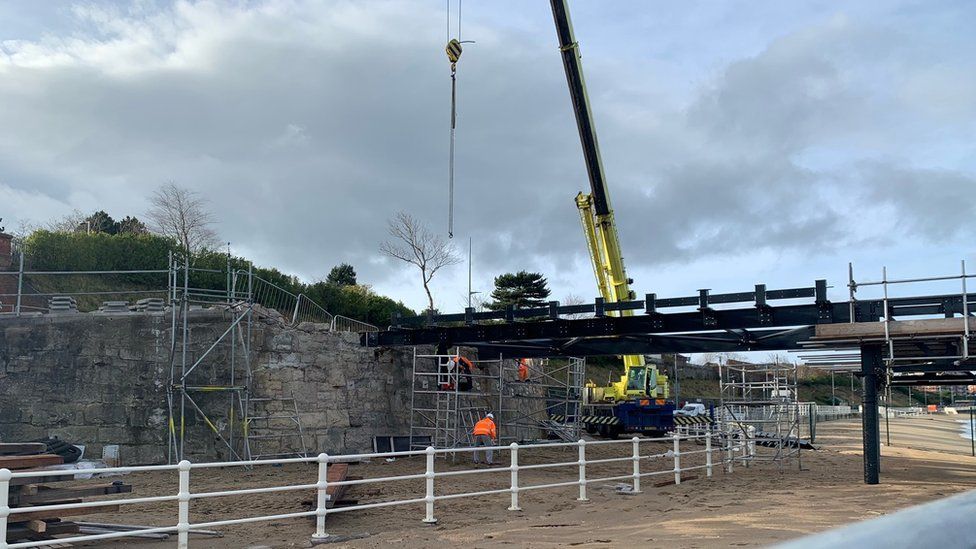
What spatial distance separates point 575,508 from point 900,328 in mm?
7573

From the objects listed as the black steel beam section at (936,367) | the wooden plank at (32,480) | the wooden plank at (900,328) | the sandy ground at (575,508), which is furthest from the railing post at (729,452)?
the wooden plank at (32,480)

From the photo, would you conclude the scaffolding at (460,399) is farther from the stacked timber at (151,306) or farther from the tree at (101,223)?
the tree at (101,223)

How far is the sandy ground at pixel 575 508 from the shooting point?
11.0 m

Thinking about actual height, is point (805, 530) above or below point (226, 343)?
below

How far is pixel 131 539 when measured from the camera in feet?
38.3

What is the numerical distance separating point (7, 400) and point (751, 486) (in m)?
16.1

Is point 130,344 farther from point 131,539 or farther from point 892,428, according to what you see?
point 892,428

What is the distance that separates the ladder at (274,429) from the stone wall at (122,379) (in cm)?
6

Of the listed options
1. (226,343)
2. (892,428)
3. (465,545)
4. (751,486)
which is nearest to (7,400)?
(226,343)

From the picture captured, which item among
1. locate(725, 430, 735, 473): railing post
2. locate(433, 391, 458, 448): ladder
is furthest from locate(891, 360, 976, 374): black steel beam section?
locate(433, 391, 458, 448): ladder

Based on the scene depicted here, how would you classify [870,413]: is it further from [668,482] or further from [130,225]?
[130,225]

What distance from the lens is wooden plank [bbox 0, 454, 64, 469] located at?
1017 centimetres

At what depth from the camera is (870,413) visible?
17.7m

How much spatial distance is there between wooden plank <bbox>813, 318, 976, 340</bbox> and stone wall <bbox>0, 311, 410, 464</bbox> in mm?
12037
